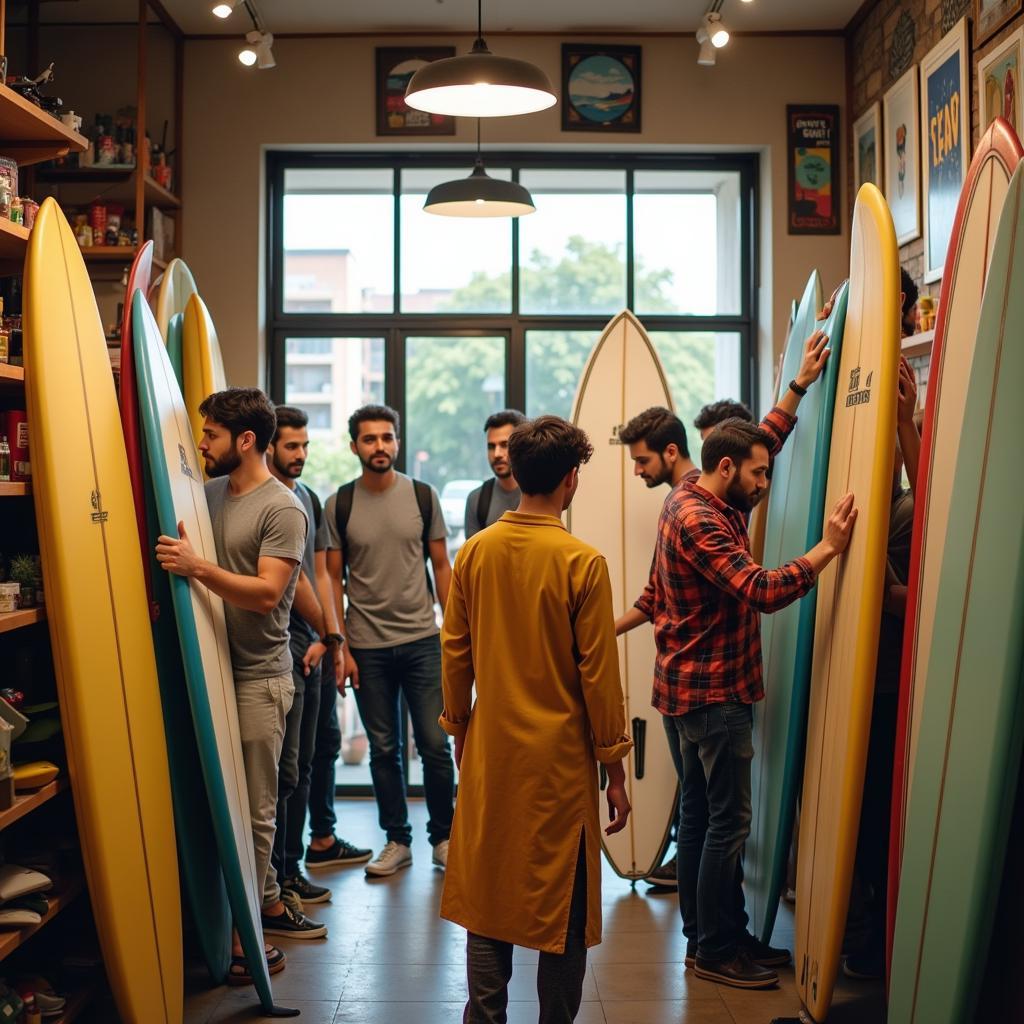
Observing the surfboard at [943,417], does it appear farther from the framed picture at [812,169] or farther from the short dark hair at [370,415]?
the framed picture at [812,169]

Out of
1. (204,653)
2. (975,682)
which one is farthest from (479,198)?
(975,682)

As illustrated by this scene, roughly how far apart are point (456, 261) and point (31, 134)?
2.78 metres

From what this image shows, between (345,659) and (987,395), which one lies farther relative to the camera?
(345,659)

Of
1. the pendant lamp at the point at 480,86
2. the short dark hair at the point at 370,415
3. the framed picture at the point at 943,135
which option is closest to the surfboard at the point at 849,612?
the pendant lamp at the point at 480,86

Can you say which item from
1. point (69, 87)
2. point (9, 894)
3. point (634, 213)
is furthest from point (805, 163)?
point (9, 894)

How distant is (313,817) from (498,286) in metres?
2.42

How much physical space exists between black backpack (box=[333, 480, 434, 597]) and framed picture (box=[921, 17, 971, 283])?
1836 millimetres

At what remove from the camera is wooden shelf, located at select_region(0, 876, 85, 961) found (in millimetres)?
2025

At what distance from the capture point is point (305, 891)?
3473 millimetres

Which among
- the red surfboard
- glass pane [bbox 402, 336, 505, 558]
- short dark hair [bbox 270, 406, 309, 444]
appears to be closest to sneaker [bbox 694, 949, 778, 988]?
the red surfboard

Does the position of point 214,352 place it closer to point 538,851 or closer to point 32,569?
point 32,569

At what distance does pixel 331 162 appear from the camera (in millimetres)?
5047

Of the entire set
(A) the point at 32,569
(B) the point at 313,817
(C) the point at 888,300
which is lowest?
(B) the point at 313,817

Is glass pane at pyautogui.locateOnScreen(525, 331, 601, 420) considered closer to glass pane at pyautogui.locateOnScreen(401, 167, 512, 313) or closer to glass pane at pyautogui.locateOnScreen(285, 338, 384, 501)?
glass pane at pyautogui.locateOnScreen(401, 167, 512, 313)
